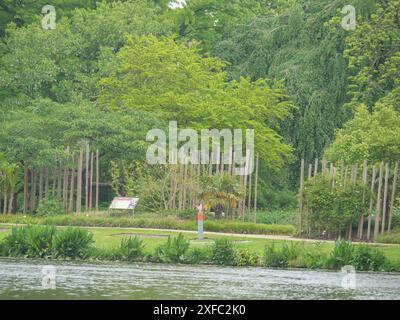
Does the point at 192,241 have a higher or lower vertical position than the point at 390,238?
lower

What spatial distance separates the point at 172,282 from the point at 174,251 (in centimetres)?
386

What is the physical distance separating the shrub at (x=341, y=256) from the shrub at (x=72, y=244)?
6.21m

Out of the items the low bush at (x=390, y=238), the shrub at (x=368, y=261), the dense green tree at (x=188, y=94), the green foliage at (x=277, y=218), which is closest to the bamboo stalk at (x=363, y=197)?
the low bush at (x=390, y=238)

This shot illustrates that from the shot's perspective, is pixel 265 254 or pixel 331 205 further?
pixel 331 205

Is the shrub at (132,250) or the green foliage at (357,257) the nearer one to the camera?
the green foliage at (357,257)

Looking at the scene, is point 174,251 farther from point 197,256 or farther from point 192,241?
point 192,241

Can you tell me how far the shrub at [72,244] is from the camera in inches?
1116

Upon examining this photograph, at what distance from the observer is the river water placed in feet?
73.0

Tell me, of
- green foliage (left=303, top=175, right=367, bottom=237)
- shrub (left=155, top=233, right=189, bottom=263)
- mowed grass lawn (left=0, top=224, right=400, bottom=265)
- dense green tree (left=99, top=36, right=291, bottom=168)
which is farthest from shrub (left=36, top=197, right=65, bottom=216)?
shrub (left=155, top=233, right=189, bottom=263)

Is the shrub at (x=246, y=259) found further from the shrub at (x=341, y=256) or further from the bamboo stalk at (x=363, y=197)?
the bamboo stalk at (x=363, y=197)

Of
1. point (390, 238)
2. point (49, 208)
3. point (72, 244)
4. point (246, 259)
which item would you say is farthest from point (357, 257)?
point (49, 208)

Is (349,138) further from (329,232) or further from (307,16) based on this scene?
(307,16)

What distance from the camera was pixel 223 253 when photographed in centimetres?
2777
